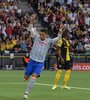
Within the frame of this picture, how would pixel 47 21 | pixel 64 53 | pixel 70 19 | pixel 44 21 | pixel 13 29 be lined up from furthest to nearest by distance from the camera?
pixel 70 19, pixel 44 21, pixel 47 21, pixel 13 29, pixel 64 53

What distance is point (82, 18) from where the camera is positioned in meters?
42.2

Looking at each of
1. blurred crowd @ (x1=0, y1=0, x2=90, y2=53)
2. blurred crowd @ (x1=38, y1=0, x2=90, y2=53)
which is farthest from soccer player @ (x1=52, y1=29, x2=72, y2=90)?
blurred crowd @ (x1=38, y1=0, x2=90, y2=53)

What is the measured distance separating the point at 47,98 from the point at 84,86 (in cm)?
574

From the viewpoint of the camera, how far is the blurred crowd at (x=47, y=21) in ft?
120

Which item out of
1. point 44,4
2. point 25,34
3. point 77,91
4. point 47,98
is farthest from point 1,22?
point 47,98

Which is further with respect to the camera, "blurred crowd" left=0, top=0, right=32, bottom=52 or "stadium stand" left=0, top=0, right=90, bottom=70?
"stadium stand" left=0, top=0, right=90, bottom=70

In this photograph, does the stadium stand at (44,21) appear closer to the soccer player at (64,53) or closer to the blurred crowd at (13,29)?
the blurred crowd at (13,29)

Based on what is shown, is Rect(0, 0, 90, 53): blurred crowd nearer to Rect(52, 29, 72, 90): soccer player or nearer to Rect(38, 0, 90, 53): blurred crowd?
Rect(38, 0, 90, 53): blurred crowd

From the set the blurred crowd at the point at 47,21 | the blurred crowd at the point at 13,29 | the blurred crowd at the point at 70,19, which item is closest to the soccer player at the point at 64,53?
the blurred crowd at the point at 47,21

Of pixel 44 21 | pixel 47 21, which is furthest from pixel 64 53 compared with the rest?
pixel 44 21

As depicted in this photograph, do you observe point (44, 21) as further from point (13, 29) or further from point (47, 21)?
point (13, 29)

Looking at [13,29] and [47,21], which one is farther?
[47,21]

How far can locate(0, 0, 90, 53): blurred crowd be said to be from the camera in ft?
120

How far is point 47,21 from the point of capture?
40.6 m
